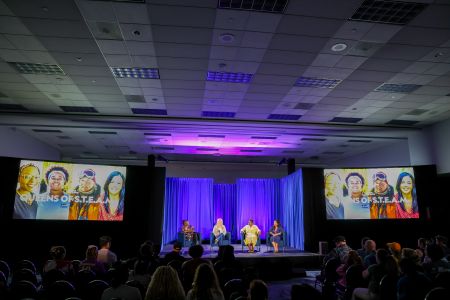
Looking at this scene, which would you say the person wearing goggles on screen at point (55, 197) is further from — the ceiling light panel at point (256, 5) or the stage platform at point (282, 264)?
the ceiling light panel at point (256, 5)

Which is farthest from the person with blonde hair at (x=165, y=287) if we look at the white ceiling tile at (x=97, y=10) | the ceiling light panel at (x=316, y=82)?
the ceiling light panel at (x=316, y=82)

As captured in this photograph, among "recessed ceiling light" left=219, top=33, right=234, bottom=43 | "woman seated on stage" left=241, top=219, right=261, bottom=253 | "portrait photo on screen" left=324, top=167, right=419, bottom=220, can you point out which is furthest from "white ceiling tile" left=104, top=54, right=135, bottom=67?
"portrait photo on screen" left=324, top=167, right=419, bottom=220

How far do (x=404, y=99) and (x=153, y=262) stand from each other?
7533mm

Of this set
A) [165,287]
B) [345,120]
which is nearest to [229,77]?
[345,120]

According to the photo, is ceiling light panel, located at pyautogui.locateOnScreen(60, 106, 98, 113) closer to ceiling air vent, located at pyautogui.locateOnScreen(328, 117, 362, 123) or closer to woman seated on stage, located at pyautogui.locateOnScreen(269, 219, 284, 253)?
woman seated on stage, located at pyautogui.locateOnScreen(269, 219, 284, 253)

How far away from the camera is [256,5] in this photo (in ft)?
15.0

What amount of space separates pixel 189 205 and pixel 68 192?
235 inches

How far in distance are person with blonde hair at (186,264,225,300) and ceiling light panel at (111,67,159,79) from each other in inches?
194

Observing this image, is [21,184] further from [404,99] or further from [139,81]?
[404,99]

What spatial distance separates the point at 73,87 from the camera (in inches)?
300

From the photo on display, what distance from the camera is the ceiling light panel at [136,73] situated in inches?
265

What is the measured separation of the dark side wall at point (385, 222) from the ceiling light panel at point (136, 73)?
282 inches

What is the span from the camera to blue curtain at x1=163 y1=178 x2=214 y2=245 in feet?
47.2

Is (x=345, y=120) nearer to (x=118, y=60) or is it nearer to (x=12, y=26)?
(x=118, y=60)
